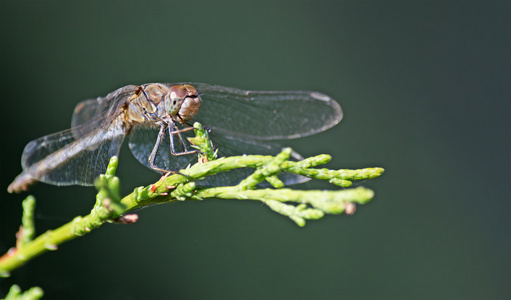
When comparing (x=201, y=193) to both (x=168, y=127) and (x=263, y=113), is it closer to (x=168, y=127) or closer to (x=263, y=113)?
(x=168, y=127)

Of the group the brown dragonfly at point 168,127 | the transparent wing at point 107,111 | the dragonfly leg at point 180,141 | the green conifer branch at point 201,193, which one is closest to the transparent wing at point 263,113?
the brown dragonfly at point 168,127

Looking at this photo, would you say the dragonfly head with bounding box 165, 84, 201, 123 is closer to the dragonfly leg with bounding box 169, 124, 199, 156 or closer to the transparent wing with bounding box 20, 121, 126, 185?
the dragonfly leg with bounding box 169, 124, 199, 156

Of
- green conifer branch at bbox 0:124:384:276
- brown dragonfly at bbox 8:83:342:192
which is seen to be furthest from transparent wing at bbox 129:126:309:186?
green conifer branch at bbox 0:124:384:276

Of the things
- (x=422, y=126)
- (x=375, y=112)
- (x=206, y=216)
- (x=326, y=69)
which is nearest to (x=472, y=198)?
(x=422, y=126)

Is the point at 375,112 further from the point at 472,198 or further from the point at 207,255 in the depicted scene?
the point at 207,255

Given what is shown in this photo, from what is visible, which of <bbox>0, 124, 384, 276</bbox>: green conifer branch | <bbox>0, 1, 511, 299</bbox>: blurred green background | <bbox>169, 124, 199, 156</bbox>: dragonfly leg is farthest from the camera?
<bbox>0, 1, 511, 299</bbox>: blurred green background

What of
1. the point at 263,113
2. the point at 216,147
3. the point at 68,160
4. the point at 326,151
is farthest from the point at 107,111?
the point at 326,151

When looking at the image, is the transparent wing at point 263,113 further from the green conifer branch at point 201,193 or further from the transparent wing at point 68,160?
the green conifer branch at point 201,193
